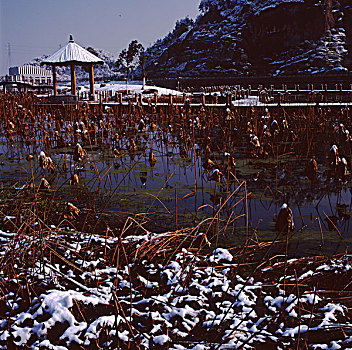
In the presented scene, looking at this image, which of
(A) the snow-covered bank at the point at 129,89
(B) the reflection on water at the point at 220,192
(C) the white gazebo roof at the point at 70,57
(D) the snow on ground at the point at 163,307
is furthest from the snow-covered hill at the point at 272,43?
(D) the snow on ground at the point at 163,307

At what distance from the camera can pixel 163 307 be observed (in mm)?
2752

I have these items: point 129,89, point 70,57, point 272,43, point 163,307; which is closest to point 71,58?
point 70,57

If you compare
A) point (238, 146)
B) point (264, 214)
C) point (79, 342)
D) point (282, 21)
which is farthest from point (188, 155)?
point (282, 21)

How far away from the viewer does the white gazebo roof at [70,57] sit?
17781 mm

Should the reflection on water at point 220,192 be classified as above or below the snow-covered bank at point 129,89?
below

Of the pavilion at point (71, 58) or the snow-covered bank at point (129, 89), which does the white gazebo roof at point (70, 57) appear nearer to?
the pavilion at point (71, 58)

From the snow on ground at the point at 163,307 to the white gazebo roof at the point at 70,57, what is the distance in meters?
15.6

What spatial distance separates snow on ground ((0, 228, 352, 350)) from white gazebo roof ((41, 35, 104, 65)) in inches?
614

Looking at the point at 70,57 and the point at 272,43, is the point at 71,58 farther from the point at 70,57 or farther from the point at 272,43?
the point at 272,43

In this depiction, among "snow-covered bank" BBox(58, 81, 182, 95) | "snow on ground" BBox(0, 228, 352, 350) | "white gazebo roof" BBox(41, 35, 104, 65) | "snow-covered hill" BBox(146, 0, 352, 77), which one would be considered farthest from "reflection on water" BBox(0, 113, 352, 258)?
"snow-covered hill" BBox(146, 0, 352, 77)

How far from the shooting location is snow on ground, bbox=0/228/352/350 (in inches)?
94.3

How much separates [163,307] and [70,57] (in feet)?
55.2

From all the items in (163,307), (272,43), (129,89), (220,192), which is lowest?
(163,307)

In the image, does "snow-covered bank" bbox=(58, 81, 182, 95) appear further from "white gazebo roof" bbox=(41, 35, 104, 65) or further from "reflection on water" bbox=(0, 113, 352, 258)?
"reflection on water" bbox=(0, 113, 352, 258)
